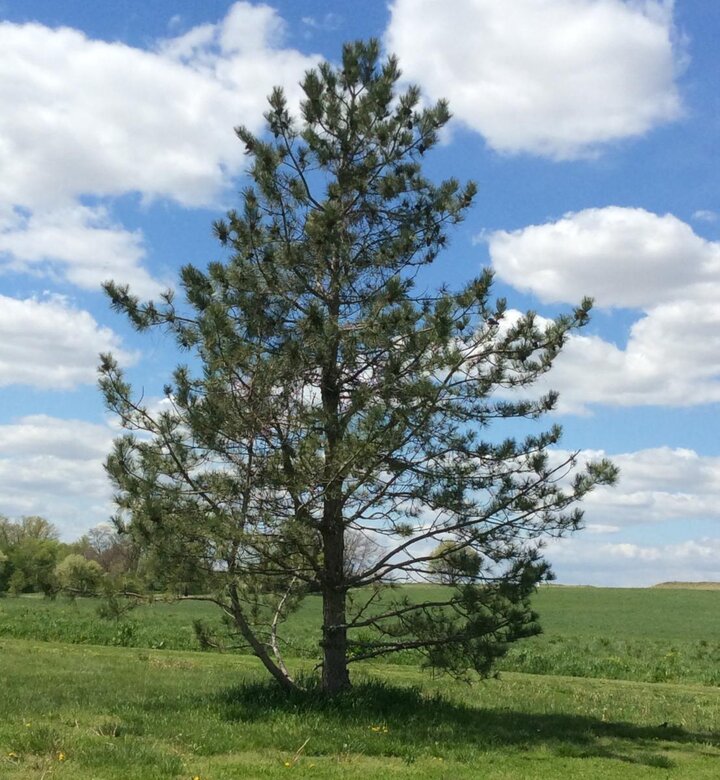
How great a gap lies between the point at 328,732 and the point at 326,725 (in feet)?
1.07

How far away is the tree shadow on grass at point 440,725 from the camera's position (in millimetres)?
9398

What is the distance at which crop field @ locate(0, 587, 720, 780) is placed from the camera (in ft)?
26.2

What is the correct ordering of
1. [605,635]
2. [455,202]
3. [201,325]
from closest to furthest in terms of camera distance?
1. [201,325]
2. [455,202]
3. [605,635]

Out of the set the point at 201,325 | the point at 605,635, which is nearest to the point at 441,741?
the point at 201,325

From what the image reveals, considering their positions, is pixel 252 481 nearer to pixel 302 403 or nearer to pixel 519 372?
pixel 302 403

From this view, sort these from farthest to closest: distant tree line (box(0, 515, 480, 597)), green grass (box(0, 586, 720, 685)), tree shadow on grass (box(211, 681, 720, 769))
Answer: green grass (box(0, 586, 720, 685))
distant tree line (box(0, 515, 480, 597))
tree shadow on grass (box(211, 681, 720, 769))

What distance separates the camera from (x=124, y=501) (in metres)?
10.8

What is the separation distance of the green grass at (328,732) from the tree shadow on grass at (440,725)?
0.9 inches

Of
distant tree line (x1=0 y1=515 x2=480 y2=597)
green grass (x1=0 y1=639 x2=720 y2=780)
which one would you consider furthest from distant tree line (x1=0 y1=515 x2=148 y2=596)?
green grass (x1=0 y1=639 x2=720 y2=780)

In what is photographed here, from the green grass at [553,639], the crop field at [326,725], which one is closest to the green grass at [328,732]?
the crop field at [326,725]

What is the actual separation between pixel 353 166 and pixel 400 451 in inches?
161

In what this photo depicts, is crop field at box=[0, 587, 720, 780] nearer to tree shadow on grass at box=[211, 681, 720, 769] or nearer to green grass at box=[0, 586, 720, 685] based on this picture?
tree shadow on grass at box=[211, 681, 720, 769]

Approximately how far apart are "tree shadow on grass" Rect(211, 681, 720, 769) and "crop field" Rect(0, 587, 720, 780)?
0.03m

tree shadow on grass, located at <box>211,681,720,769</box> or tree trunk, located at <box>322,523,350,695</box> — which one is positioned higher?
tree trunk, located at <box>322,523,350,695</box>
